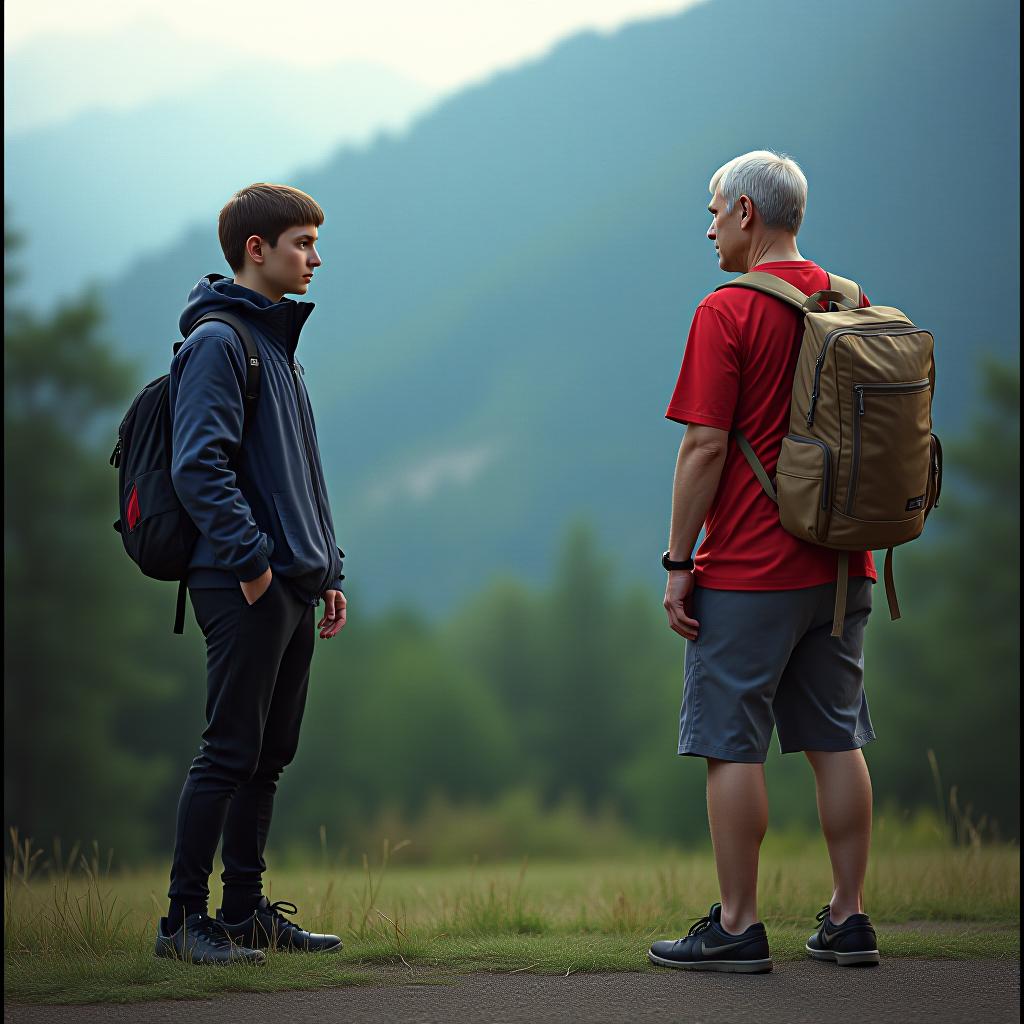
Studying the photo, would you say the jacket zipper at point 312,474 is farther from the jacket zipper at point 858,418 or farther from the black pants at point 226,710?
the jacket zipper at point 858,418

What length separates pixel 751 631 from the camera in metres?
2.92

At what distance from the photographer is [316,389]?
4879 inches

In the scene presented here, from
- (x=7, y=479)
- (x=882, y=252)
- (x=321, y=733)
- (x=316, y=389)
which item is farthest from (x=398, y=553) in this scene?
(x=7, y=479)

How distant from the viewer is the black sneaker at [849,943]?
293 centimetres

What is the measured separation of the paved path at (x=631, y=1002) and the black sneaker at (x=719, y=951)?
0.04 m

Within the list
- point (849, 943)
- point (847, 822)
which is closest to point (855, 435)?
point (847, 822)

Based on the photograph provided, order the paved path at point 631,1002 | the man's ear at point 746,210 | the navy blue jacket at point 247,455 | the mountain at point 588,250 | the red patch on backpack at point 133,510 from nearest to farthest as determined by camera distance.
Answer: the paved path at point 631,1002 → the navy blue jacket at point 247,455 → the red patch on backpack at point 133,510 → the man's ear at point 746,210 → the mountain at point 588,250

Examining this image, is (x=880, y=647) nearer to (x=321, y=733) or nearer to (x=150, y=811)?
(x=150, y=811)

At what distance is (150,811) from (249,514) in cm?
2614

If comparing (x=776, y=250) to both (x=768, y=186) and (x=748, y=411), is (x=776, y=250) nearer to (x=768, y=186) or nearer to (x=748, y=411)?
(x=768, y=186)

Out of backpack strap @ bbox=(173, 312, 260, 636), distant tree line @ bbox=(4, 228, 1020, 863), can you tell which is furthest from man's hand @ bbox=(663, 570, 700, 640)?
distant tree line @ bbox=(4, 228, 1020, 863)

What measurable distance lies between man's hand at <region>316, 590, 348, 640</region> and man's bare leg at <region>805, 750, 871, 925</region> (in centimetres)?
124

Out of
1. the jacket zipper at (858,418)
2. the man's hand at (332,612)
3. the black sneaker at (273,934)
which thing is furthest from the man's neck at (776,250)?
the black sneaker at (273,934)

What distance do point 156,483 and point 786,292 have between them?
5.09ft
